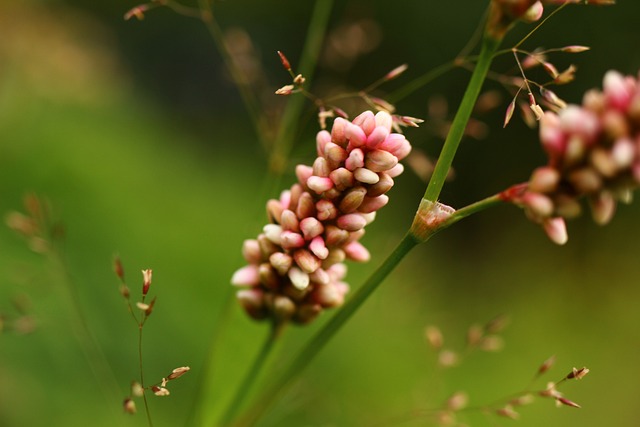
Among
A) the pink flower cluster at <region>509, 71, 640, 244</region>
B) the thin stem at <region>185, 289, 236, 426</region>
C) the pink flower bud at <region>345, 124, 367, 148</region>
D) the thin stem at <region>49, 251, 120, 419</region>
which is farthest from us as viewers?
the thin stem at <region>49, 251, 120, 419</region>

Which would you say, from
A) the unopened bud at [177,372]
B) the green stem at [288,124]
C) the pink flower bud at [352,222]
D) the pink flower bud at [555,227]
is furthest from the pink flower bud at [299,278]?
the green stem at [288,124]

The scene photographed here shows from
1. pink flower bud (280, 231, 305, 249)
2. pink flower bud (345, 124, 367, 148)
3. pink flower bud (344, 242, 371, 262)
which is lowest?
pink flower bud (280, 231, 305, 249)

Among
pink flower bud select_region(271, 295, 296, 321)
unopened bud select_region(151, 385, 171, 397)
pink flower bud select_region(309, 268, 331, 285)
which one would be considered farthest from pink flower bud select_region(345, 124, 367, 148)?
unopened bud select_region(151, 385, 171, 397)

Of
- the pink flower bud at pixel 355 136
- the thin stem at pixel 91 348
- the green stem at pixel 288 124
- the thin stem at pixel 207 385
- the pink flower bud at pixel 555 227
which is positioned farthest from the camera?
the thin stem at pixel 91 348

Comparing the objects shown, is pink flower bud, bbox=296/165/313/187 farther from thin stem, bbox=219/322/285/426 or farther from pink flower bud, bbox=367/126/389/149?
thin stem, bbox=219/322/285/426

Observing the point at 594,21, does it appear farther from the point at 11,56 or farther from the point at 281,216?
the point at 281,216

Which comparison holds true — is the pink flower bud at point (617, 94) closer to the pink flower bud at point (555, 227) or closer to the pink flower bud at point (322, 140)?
the pink flower bud at point (555, 227)
